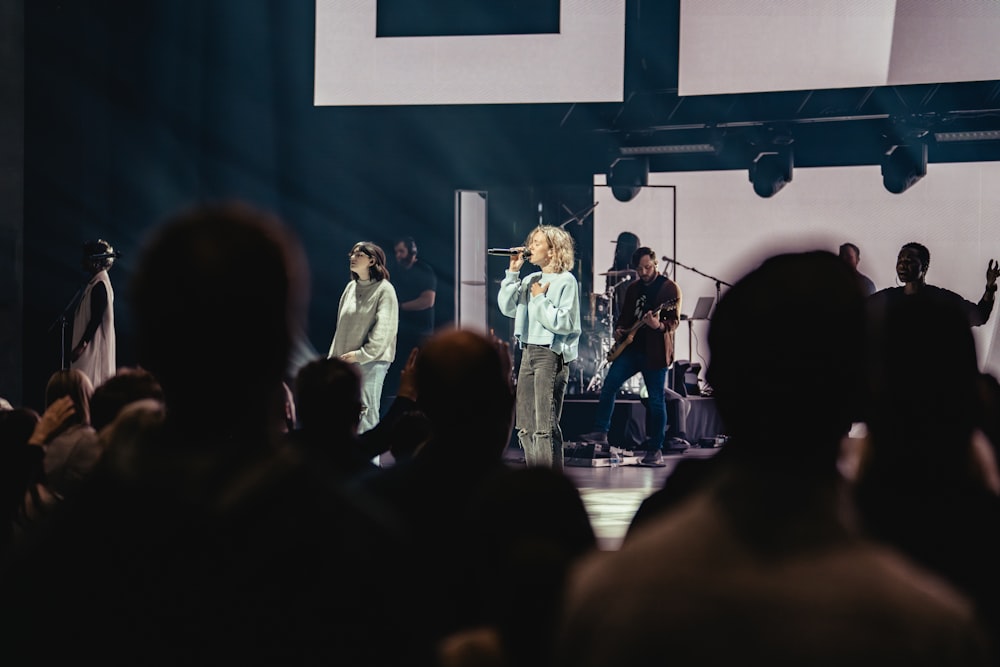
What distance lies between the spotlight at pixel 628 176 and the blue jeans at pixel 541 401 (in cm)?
364

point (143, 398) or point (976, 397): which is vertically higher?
point (976, 397)

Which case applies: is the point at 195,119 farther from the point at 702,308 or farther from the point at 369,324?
the point at 702,308

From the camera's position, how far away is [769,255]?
2.48 feet

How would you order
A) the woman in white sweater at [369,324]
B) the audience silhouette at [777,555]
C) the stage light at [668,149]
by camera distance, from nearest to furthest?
the audience silhouette at [777,555]
the woman in white sweater at [369,324]
the stage light at [668,149]

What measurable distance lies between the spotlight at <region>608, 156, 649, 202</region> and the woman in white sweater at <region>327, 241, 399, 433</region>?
3580 millimetres

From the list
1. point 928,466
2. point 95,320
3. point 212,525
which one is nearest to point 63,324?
point 95,320

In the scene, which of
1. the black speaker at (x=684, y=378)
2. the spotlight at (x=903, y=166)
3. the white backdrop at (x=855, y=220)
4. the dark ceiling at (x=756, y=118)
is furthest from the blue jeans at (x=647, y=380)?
the spotlight at (x=903, y=166)

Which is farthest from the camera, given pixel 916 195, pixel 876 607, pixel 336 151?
pixel 336 151

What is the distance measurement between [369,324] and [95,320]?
166 centimetres

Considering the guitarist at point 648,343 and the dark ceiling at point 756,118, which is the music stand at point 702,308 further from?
the guitarist at point 648,343

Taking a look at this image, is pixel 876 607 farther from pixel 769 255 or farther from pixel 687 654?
pixel 769 255

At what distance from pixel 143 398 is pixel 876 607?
1924 mm

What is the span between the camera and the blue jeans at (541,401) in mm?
5352

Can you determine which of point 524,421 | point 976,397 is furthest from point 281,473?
point 524,421
